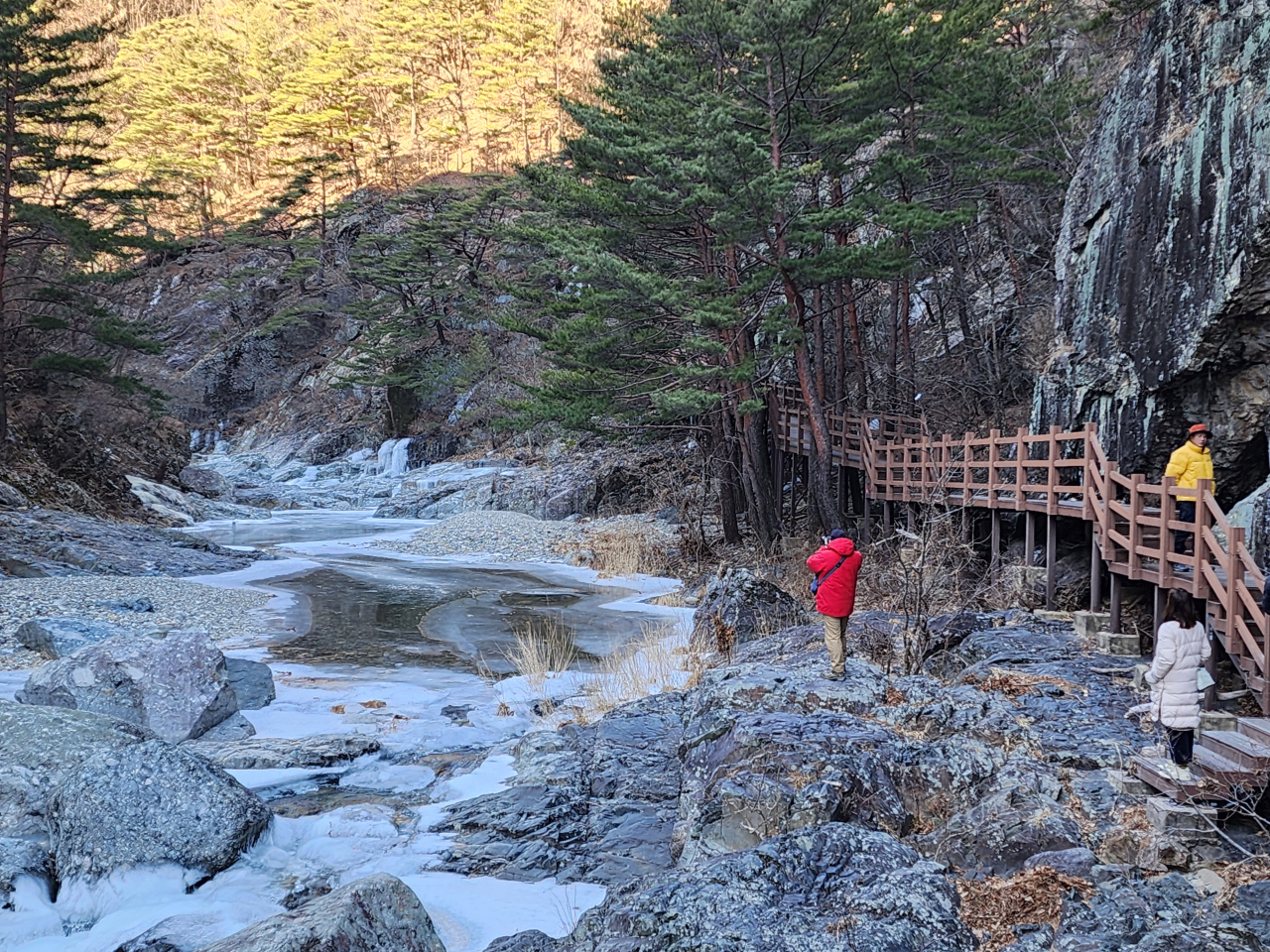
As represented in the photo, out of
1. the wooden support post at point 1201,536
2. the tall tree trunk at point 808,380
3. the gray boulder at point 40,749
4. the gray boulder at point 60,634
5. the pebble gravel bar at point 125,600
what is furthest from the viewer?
the tall tree trunk at point 808,380

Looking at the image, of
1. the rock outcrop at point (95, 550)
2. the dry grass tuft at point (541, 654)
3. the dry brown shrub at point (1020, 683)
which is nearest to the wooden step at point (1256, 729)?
the dry brown shrub at point (1020, 683)

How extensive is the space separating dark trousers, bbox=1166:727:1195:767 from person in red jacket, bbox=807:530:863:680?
2.74 metres

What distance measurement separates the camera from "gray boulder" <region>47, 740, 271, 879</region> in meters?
5.78

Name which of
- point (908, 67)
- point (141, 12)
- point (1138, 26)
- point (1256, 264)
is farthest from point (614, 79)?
point (141, 12)

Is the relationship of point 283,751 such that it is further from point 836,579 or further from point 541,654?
A: point 836,579

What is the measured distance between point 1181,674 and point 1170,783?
776 mm

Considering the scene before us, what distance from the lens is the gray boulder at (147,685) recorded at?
8867 millimetres

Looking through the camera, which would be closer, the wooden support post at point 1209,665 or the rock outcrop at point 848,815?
the rock outcrop at point 848,815

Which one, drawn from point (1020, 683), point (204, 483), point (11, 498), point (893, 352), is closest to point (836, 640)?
point (1020, 683)

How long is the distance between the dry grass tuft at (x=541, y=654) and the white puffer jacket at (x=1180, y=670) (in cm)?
706

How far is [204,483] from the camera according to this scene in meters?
36.3

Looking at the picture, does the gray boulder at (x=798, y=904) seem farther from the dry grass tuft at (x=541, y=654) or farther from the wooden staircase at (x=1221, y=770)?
the dry grass tuft at (x=541, y=654)

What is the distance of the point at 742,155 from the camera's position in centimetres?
1480

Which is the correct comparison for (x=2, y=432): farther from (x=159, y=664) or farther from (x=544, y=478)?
(x=159, y=664)
